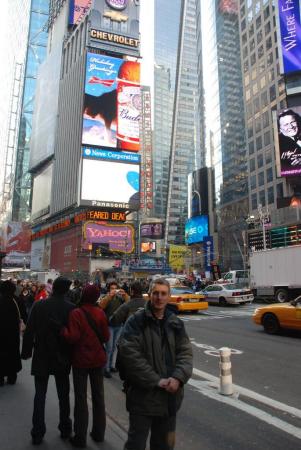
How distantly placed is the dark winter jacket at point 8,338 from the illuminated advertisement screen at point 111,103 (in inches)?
2790

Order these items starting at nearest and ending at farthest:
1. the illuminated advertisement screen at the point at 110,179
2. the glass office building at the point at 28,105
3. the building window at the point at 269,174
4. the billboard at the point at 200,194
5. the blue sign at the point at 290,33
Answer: the blue sign at the point at 290,33, the building window at the point at 269,174, the illuminated advertisement screen at the point at 110,179, the billboard at the point at 200,194, the glass office building at the point at 28,105

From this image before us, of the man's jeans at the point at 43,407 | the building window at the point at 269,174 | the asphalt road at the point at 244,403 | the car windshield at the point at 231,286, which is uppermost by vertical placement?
the building window at the point at 269,174

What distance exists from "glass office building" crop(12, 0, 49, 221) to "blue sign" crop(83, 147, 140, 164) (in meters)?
57.8

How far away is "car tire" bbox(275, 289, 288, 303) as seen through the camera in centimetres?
2436

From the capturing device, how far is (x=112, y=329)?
811 cm

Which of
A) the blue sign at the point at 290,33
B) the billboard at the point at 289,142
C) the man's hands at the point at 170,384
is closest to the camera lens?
the man's hands at the point at 170,384

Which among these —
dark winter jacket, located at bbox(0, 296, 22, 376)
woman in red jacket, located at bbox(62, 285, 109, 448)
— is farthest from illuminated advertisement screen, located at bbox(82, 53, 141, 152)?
woman in red jacket, located at bbox(62, 285, 109, 448)

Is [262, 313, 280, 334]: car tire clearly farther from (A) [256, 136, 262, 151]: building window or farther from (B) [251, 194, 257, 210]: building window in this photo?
(A) [256, 136, 262, 151]: building window

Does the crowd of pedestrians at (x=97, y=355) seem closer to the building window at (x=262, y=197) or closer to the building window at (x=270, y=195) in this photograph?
the building window at (x=270, y=195)

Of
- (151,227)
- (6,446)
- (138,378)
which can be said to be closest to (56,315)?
(6,446)

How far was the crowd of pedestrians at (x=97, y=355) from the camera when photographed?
3283 mm

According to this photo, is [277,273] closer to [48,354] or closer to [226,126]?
[48,354]

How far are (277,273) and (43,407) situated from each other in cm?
2205

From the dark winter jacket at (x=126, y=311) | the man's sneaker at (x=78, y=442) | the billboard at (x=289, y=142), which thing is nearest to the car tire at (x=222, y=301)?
the dark winter jacket at (x=126, y=311)
